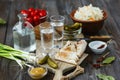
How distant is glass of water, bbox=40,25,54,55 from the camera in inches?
67.8

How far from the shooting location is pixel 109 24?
2129 millimetres

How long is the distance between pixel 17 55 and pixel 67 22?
0.63 metres

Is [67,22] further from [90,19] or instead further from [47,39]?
[47,39]

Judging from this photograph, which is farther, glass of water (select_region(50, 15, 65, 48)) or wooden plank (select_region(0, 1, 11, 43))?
wooden plank (select_region(0, 1, 11, 43))

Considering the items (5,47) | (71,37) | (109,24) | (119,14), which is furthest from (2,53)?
(119,14)

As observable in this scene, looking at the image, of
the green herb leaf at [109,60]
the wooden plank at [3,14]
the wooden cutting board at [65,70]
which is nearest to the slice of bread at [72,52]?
the wooden cutting board at [65,70]

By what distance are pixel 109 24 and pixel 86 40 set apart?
0.38 meters

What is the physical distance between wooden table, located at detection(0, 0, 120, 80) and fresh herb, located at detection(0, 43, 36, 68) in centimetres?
3

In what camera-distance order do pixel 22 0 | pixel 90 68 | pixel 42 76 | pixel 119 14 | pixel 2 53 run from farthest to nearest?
pixel 22 0 → pixel 119 14 → pixel 2 53 → pixel 90 68 → pixel 42 76

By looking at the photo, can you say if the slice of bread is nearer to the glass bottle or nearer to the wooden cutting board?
the wooden cutting board

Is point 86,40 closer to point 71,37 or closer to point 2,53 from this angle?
point 71,37

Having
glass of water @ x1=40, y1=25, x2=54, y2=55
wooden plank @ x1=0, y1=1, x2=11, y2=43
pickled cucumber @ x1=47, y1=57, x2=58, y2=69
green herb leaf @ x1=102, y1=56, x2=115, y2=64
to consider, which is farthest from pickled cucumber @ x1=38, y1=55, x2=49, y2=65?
wooden plank @ x1=0, y1=1, x2=11, y2=43

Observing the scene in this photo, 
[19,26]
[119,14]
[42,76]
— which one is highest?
[19,26]

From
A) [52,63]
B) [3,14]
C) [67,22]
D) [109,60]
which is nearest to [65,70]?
[52,63]
